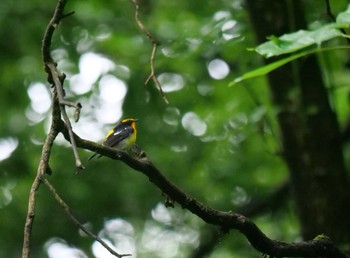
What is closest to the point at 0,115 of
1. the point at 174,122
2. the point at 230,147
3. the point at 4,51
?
the point at 4,51

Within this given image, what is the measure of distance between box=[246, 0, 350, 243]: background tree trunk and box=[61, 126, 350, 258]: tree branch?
307 cm

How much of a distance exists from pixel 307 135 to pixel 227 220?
144 inches

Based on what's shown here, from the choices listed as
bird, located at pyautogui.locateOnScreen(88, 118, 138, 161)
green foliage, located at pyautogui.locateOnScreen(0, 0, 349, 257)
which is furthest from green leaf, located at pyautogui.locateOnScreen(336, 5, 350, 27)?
green foliage, located at pyautogui.locateOnScreen(0, 0, 349, 257)

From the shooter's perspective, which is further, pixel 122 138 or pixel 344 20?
pixel 122 138

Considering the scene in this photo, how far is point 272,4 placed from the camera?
697cm

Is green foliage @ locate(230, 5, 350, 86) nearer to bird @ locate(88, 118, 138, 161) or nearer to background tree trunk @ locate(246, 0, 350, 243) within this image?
bird @ locate(88, 118, 138, 161)

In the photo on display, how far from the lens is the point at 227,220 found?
3.36 m

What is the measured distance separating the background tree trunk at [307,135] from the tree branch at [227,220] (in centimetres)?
307

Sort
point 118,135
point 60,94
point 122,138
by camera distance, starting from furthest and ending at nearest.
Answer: point 118,135 → point 122,138 → point 60,94

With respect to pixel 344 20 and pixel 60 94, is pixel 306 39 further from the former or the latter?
pixel 60 94

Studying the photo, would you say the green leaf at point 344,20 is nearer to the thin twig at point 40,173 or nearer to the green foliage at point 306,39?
the green foliage at point 306,39

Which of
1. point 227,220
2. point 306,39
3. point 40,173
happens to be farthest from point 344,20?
point 40,173

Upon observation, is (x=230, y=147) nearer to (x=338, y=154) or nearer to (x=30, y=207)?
(x=338, y=154)

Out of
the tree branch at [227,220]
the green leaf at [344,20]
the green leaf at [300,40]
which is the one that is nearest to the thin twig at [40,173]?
the tree branch at [227,220]
